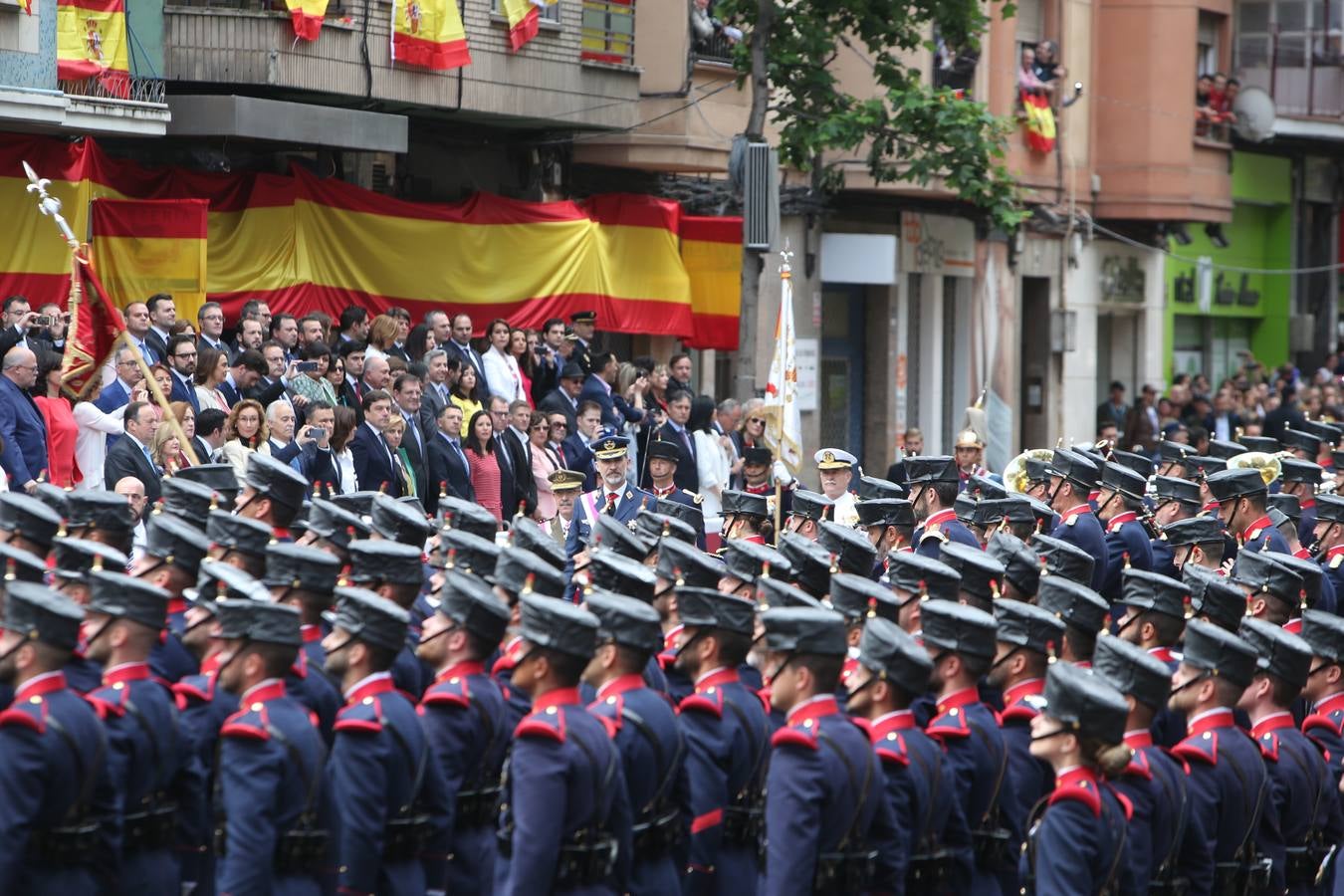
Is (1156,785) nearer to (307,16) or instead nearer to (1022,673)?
(1022,673)

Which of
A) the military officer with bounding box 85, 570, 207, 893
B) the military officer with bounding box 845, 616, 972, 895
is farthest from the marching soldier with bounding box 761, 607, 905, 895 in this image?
the military officer with bounding box 85, 570, 207, 893

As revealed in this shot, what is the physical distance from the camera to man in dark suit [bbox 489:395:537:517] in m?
16.1

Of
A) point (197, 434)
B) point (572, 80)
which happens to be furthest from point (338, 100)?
point (197, 434)

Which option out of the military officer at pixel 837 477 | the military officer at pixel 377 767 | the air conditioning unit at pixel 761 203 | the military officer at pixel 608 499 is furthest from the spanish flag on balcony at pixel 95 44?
the military officer at pixel 377 767

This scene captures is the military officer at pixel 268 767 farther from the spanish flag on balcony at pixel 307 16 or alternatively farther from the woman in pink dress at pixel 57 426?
the spanish flag on balcony at pixel 307 16

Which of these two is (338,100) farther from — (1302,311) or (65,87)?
(1302,311)

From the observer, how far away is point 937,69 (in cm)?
2720

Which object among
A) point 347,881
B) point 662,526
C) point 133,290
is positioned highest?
point 133,290

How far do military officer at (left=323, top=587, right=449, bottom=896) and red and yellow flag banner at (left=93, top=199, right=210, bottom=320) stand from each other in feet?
32.5

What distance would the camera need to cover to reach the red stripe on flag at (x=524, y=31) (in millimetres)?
20438

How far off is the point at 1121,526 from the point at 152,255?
7.77m

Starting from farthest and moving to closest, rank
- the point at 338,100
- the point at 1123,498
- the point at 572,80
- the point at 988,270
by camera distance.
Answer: the point at 988,270 < the point at 572,80 < the point at 338,100 < the point at 1123,498

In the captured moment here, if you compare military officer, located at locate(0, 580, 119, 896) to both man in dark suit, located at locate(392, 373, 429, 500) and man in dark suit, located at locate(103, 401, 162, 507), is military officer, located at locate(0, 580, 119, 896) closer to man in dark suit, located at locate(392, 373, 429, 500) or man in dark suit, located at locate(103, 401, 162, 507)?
man in dark suit, located at locate(103, 401, 162, 507)

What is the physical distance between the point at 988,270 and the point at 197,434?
692 inches
